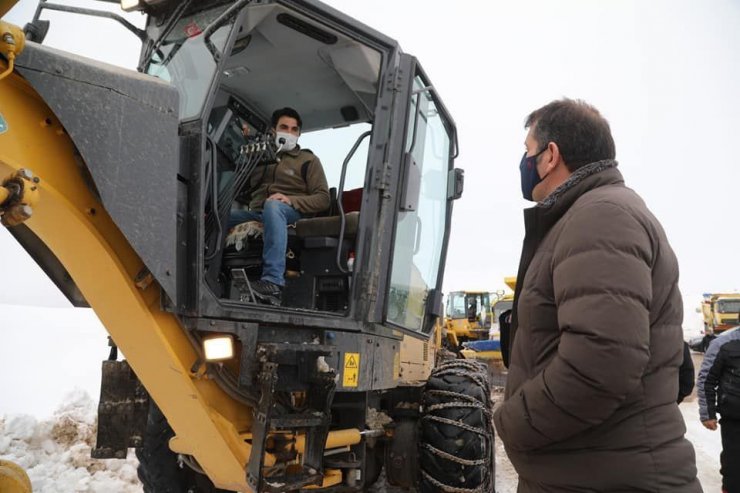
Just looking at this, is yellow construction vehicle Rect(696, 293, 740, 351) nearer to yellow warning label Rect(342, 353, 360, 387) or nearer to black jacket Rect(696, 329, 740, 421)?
black jacket Rect(696, 329, 740, 421)

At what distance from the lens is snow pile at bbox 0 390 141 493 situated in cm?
424

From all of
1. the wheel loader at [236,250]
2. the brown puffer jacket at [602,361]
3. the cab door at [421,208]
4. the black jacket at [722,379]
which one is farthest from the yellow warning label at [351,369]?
the black jacket at [722,379]

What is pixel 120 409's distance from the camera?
2.89 m

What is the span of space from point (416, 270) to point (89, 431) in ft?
11.4

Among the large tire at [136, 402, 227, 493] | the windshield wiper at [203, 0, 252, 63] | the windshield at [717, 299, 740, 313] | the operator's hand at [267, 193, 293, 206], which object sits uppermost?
the windshield at [717, 299, 740, 313]

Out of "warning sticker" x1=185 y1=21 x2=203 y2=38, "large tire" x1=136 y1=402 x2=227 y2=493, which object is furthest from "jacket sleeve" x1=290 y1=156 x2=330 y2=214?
"large tire" x1=136 y1=402 x2=227 y2=493

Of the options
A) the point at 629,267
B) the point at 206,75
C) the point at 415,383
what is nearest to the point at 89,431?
the point at 415,383

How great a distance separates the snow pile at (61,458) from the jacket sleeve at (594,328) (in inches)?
157

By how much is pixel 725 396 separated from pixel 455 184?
260 centimetres

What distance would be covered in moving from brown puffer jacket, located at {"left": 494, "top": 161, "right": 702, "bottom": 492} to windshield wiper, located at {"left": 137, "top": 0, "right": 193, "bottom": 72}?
2.43 metres

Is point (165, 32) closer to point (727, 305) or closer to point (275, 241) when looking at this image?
point (275, 241)

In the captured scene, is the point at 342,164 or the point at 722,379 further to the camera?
the point at 722,379

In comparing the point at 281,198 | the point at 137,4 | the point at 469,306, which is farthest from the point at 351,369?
the point at 469,306

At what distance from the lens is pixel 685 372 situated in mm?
2857
